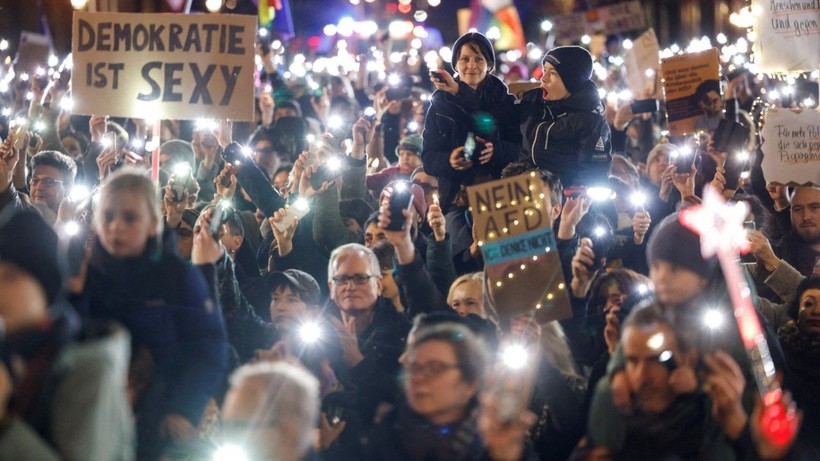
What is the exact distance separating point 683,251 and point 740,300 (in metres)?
0.32

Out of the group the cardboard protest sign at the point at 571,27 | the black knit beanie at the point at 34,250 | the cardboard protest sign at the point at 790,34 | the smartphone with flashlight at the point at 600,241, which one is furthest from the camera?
the cardboard protest sign at the point at 571,27

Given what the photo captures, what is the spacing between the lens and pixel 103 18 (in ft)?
21.3

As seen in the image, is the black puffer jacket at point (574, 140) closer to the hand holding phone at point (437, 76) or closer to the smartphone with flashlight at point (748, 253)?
the hand holding phone at point (437, 76)

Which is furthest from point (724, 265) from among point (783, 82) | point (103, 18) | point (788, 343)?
point (783, 82)

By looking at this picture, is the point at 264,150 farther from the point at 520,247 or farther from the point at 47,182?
the point at 520,247

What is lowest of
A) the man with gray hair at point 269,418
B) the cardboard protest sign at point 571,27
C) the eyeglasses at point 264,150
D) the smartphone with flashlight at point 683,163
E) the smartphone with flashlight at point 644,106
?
the man with gray hair at point 269,418

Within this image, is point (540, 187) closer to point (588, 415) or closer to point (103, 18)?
point (588, 415)

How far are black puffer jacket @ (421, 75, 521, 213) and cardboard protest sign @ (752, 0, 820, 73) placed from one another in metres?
2.52

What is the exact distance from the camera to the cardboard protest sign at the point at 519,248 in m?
5.05

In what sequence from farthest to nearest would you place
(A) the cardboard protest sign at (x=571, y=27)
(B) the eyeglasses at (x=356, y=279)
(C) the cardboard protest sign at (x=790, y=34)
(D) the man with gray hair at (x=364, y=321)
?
(A) the cardboard protest sign at (x=571, y=27) < (C) the cardboard protest sign at (x=790, y=34) < (B) the eyeglasses at (x=356, y=279) < (D) the man with gray hair at (x=364, y=321)

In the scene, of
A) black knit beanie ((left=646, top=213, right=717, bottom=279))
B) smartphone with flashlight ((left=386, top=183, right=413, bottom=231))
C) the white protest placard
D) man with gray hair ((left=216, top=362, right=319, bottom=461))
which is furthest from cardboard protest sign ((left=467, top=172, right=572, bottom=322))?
the white protest placard

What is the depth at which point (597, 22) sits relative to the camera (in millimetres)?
20266

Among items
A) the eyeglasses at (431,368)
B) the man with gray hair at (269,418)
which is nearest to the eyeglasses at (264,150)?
the eyeglasses at (431,368)

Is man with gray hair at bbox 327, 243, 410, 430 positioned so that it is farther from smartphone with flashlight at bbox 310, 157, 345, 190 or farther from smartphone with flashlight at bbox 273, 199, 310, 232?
smartphone with flashlight at bbox 310, 157, 345, 190
